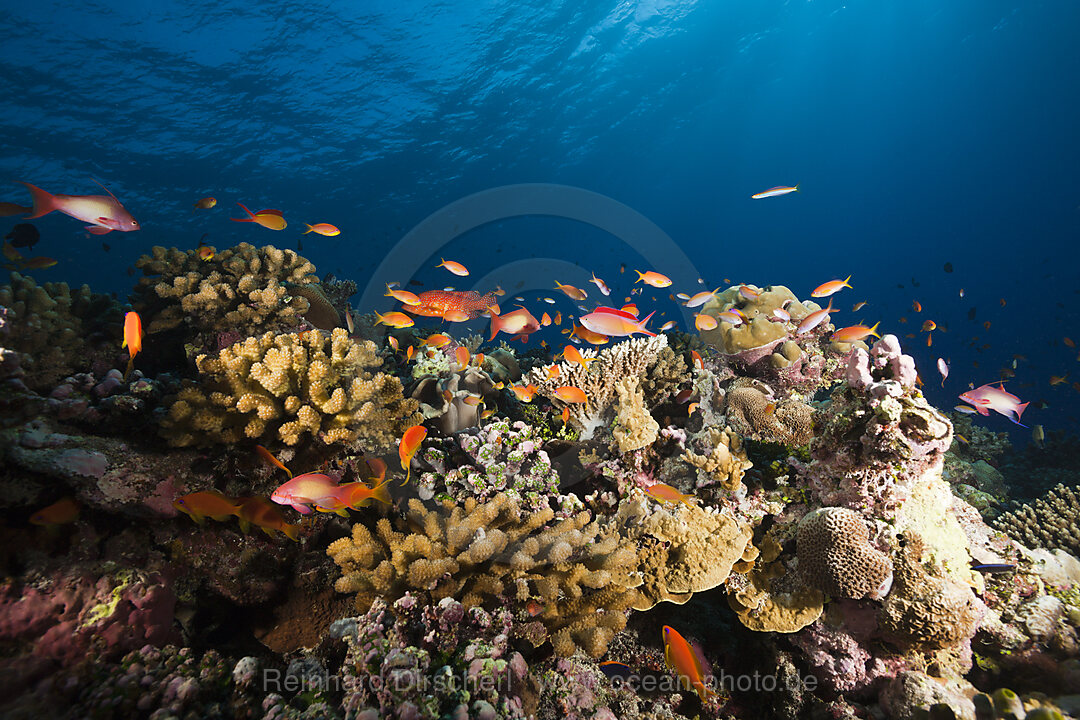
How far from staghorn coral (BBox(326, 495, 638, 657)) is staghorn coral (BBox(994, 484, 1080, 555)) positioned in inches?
255

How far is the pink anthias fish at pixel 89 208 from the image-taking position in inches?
107

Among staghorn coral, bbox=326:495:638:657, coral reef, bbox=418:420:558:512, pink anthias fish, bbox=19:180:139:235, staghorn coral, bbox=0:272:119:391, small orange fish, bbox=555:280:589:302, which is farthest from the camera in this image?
small orange fish, bbox=555:280:589:302

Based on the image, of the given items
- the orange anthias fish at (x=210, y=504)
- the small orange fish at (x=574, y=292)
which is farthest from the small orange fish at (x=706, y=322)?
the orange anthias fish at (x=210, y=504)

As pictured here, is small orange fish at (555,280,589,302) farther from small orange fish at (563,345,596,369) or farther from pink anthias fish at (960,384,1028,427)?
pink anthias fish at (960,384,1028,427)

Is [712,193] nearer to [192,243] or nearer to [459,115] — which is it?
[459,115]

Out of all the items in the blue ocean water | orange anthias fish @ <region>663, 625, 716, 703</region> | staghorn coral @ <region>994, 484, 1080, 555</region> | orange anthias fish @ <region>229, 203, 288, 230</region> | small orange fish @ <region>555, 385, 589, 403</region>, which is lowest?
staghorn coral @ <region>994, 484, 1080, 555</region>

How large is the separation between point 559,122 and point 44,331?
119ft

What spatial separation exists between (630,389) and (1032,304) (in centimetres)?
8016

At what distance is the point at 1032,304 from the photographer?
169 feet

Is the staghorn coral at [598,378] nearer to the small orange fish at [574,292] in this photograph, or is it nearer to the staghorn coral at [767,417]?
the staghorn coral at [767,417]

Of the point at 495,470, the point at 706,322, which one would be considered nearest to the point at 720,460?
the point at 495,470

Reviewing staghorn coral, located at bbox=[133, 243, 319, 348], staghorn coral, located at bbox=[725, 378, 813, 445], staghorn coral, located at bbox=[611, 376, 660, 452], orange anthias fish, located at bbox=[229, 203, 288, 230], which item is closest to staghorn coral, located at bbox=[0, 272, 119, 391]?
staghorn coral, located at bbox=[133, 243, 319, 348]

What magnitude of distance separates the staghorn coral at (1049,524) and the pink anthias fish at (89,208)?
1022cm

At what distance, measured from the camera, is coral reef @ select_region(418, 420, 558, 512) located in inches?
124
